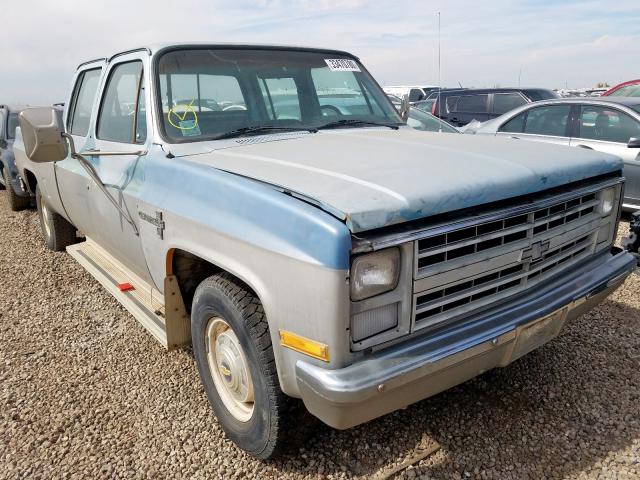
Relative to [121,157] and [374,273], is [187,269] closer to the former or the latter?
[121,157]

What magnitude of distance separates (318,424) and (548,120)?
5991 millimetres

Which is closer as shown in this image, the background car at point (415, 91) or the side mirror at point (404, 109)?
the side mirror at point (404, 109)

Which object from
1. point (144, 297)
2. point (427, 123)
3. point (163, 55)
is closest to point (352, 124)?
point (163, 55)

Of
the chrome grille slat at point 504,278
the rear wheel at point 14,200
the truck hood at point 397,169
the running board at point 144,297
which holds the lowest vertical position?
the rear wheel at point 14,200

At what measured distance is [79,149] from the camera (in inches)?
158

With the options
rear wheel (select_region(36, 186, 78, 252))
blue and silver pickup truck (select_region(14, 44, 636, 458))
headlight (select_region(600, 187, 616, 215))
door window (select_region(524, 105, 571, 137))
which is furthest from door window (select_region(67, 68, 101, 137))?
door window (select_region(524, 105, 571, 137))

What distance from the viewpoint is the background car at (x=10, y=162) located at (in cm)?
816

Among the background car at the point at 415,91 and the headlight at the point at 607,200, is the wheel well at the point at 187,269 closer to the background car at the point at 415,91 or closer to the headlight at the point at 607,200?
the headlight at the point at 607,200

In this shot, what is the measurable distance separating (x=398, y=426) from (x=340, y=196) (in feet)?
4.74

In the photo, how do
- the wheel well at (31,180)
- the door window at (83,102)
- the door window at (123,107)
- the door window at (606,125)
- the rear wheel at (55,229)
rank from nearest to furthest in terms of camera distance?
the door window at (123,107) < the door window at (83,102) < the rear wheel at (55,229) < the wheel well at (31,180) < the door window at (606,125)

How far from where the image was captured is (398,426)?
9.14ft

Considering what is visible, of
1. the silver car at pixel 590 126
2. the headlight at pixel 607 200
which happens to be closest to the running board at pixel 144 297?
the headlight at pixel 607 200

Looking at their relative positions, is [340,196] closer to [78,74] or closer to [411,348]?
[411,348]

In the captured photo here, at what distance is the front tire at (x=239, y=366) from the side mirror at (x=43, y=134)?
138 cm
